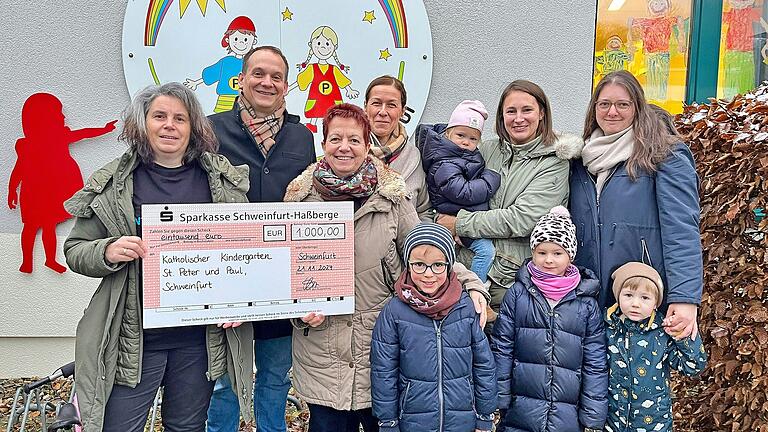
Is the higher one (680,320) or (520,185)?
(520,185)

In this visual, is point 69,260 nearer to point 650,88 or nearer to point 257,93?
point 257,93

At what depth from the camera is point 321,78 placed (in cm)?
503

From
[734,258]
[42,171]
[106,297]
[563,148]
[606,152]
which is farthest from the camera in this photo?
[42,171]

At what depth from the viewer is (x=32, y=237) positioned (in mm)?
4809

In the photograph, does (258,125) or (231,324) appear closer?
(231,324)

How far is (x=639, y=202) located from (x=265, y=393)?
2100 mm

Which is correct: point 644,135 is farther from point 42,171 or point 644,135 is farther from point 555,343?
point 42,171

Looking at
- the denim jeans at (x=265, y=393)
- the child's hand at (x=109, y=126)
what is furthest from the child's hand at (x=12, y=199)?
the denim jeans at (x=265, y=393)

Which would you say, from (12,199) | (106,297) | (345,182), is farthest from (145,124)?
(12,199)

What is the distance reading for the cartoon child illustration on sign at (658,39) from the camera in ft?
19.1

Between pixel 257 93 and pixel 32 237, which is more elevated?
pixel 257 93

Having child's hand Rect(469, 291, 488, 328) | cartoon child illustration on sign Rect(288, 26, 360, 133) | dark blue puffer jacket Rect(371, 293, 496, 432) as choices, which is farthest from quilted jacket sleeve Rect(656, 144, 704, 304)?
cartoon child illustration on sign Rect(288, 26, 360, 133)

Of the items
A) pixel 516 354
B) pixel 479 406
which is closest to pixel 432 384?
pixel 479 406

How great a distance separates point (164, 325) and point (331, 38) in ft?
10.4
